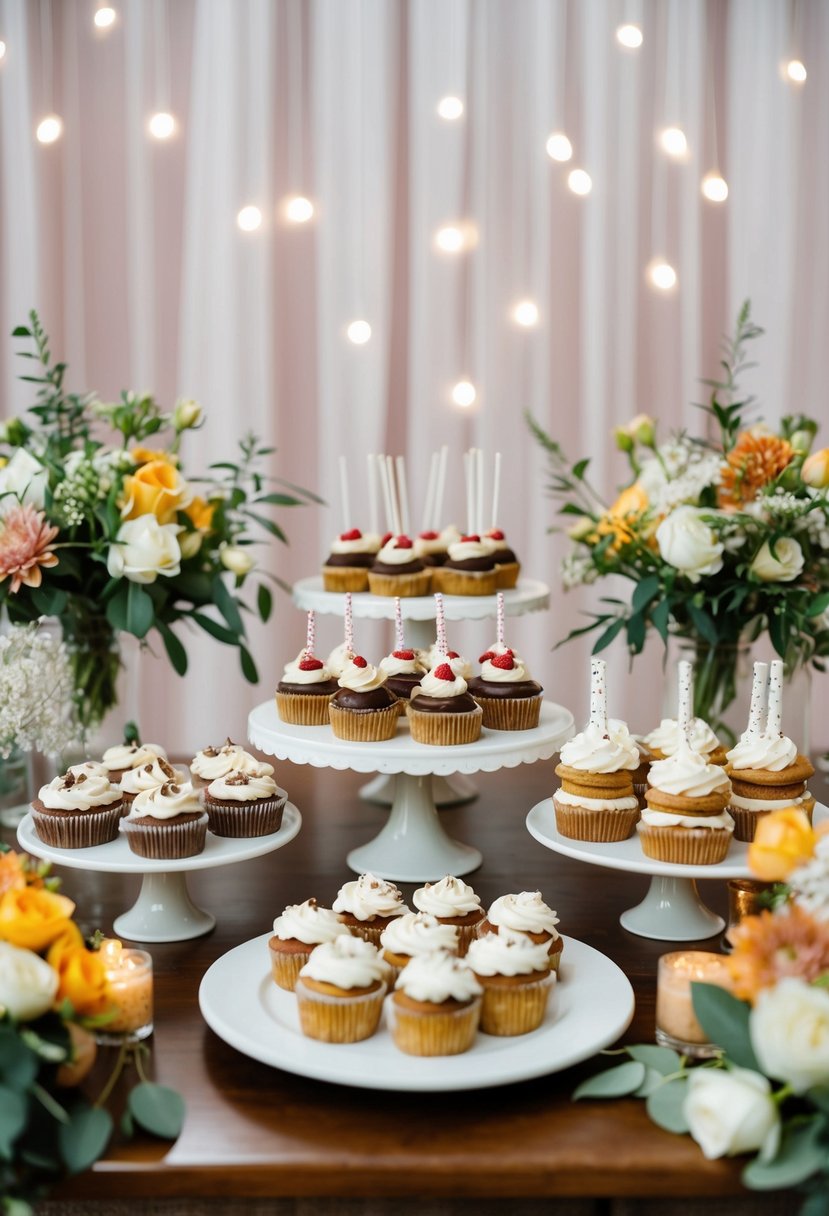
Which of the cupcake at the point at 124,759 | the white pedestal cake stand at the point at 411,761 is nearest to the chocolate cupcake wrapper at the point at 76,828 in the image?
the cupcake at the point at 124,759

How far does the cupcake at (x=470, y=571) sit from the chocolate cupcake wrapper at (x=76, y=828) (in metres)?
0.77

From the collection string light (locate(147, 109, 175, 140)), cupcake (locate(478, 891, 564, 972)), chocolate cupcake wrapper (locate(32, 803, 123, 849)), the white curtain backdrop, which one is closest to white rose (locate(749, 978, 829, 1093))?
cupcake (locate(478, 891, 564, 972))

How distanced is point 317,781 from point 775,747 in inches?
40.6

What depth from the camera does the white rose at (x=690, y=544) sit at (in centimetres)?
187

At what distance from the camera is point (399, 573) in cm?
210

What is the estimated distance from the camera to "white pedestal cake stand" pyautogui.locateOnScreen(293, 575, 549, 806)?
6.56 ft

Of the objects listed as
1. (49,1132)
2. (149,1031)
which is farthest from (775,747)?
(49,1132)

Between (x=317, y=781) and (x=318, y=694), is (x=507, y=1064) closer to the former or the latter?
(x=318, y=694)

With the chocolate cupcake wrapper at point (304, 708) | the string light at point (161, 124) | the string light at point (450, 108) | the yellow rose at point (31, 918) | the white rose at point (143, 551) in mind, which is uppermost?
the string light at point (450, 108)

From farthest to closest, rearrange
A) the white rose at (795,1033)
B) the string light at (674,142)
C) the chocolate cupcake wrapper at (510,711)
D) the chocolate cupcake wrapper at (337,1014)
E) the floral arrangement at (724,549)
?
the string light at (674,142) < the floral arrangement at (724,549) < the chocolate cupcake wrapper at (510,711) < the chocolate cupcake wrapper at (337,1014) < the white rose at (795,1033)

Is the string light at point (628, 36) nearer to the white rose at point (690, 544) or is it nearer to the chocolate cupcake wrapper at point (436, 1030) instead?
the white rose at point (690, 544)

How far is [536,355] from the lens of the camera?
3.02 metres

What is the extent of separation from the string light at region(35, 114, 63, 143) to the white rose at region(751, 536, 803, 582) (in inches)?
79.2

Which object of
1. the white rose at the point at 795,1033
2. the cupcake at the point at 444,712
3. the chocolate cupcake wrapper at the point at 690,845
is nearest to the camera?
the white rose at the point at 795,1033
